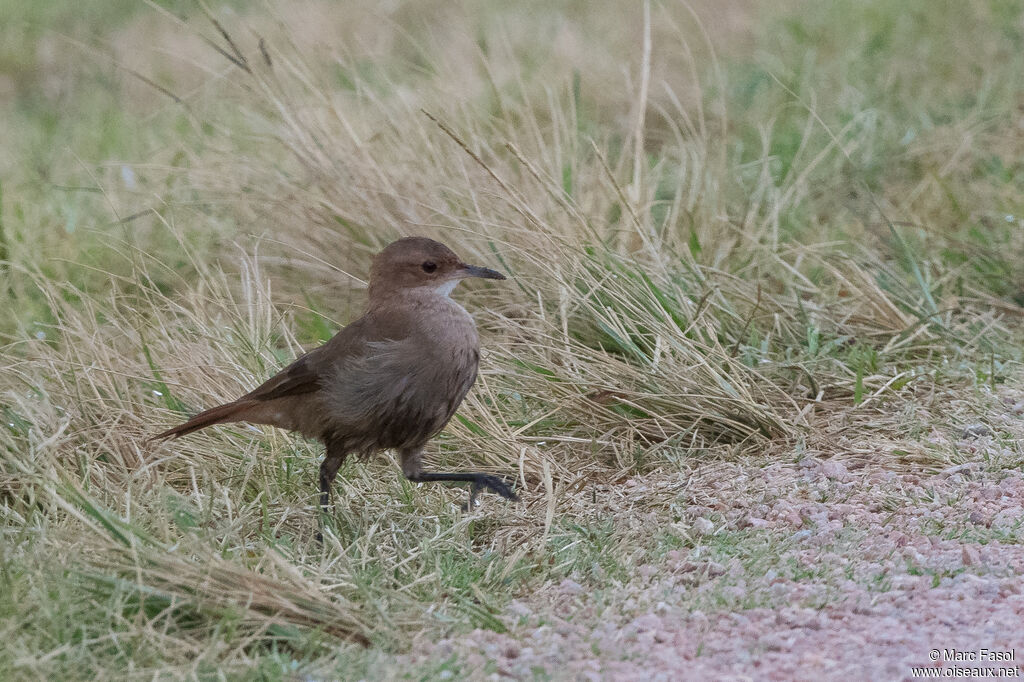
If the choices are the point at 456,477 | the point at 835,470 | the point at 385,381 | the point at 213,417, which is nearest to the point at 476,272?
the point at 385,381

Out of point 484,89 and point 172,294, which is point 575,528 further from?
point 484,89

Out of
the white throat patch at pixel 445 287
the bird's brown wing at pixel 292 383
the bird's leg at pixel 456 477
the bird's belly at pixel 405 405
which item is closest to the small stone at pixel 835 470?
the bird's leg at pixel 456 477

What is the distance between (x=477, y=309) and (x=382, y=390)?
53.9 inches

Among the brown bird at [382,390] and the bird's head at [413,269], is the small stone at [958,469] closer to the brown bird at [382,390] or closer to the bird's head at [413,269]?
the brown bird at [382,390]

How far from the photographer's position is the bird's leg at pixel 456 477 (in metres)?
4.04

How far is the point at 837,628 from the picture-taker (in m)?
3.00

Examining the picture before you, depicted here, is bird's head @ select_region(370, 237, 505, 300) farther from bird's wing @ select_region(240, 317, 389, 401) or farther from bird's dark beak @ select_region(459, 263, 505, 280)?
bird's wing @ select_region(240, 317, 389, 401)

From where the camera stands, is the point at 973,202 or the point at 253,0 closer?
the point at 973,202

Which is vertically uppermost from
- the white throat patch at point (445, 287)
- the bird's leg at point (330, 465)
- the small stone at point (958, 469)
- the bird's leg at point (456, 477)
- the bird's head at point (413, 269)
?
the bird's head at point (413, 269)

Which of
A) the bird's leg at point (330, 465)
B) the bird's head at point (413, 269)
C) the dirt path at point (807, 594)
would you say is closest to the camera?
the dirt path at point (807, 594)

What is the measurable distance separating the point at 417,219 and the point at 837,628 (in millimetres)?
2886

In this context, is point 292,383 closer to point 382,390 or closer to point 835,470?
point 382,390

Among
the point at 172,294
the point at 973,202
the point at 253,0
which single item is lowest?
the point at 973,202

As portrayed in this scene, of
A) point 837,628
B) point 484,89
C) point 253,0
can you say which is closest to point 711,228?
point 484,89
